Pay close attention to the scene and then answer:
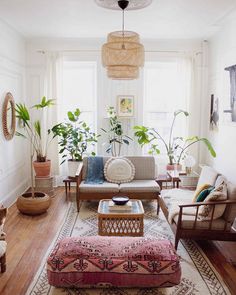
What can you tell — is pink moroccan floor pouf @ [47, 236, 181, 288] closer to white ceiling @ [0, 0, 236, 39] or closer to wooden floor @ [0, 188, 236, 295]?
wooden floor @ [0, 188, 236, 295]

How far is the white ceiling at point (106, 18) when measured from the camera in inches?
153

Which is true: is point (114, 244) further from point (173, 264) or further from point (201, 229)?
point (201, 229)

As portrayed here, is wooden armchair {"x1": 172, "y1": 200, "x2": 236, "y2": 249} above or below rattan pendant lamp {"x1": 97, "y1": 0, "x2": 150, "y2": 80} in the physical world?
below

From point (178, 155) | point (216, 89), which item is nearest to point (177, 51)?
point (216, 89)

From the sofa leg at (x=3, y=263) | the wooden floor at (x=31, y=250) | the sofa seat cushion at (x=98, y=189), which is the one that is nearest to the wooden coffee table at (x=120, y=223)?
the wooden floor at (x=31, y=250)

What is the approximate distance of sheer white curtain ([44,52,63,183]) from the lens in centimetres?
585

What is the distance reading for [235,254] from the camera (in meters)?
3.41

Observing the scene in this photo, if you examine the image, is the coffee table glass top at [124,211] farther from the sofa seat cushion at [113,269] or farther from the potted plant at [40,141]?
the potted plant at [40,141]

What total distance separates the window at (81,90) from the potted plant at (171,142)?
104cm

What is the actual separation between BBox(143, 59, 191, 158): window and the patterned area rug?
2.34m

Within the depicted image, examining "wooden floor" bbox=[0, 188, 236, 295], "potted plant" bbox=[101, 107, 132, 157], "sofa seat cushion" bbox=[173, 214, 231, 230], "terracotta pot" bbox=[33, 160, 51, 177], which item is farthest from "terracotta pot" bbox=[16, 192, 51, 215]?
"sofa seat cushion" bbox=[173, 214, 231, 230]

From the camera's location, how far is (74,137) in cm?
560

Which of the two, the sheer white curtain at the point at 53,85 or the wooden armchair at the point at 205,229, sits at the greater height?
the sheer white curtain at the point at 53,85

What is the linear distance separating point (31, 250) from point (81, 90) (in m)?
3.57
